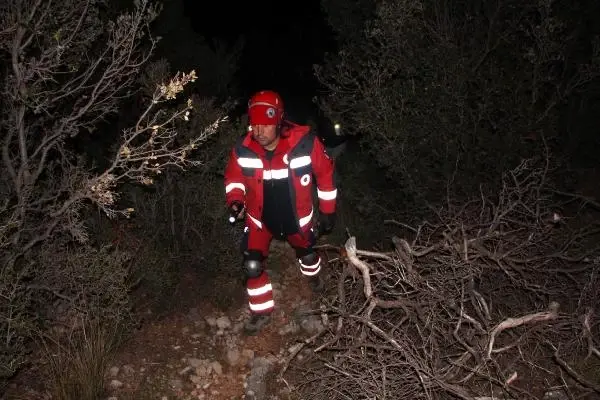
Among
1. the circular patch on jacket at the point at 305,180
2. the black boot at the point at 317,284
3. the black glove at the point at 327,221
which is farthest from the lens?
the black boot at the point at 317,284

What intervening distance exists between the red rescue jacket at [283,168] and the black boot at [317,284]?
0.76m

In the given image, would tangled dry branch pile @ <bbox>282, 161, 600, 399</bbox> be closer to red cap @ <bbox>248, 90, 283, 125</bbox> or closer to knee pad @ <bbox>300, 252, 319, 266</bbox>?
knee pad @ <bbox>300, 252, 319, 266</bbox>

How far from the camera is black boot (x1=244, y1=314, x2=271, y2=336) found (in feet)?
15.1

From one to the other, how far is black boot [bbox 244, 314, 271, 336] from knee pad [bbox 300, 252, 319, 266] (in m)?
0.63

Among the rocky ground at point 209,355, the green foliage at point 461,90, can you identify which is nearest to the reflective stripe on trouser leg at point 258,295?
the rocky ground at point 209,355

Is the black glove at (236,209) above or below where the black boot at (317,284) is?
above

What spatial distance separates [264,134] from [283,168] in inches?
13.9

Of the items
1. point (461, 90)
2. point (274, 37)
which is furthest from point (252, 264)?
point (274, 37)

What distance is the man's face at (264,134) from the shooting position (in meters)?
4.21

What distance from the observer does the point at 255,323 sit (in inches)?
183

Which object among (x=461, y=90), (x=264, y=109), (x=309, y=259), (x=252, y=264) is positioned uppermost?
(x=264, y=109)

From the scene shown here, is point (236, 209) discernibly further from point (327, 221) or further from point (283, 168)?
point (327, 221)

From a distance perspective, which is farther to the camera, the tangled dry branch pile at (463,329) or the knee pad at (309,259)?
the knee pad at (309,259)

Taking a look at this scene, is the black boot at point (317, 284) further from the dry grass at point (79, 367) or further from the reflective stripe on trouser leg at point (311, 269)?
the dry grass at point (79, 367)
